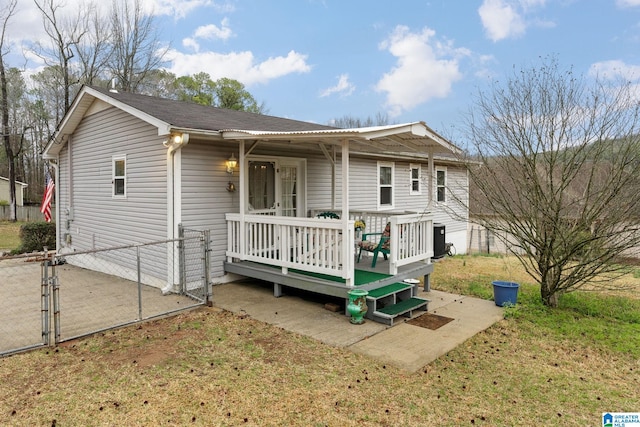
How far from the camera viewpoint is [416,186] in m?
13.4

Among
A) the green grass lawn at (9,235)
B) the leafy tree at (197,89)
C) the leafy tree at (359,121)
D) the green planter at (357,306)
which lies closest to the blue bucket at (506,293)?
the green planter at (357,306)

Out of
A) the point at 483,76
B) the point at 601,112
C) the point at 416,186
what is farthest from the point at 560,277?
the point at 416,186

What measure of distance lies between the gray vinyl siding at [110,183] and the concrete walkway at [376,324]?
1950 millimetres

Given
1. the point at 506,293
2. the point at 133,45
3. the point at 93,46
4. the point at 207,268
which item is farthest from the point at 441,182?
the point at 93,46

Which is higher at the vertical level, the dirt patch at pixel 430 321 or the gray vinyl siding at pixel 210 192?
the gray vinyl siding at pixel 210 192

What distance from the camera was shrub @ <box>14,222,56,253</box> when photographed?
40.4 feet

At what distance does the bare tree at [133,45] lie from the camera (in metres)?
22.5

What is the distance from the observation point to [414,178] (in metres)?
13.1

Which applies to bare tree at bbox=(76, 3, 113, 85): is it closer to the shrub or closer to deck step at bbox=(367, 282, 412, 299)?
the shrub

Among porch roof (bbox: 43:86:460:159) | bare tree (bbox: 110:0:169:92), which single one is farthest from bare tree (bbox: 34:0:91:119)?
porch roof (bbox: 43:86:460:159)

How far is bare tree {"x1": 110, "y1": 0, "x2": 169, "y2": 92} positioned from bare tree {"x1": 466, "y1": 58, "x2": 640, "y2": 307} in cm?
2211

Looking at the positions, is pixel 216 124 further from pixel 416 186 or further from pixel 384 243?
pixel 416 186

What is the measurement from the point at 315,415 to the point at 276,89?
29.4 m

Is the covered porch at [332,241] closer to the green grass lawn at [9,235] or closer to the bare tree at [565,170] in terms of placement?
the bare tree at [565,170]
